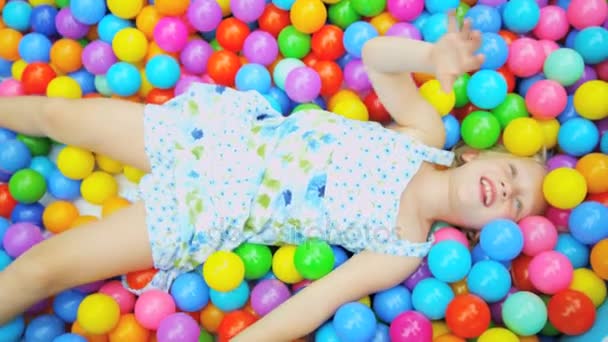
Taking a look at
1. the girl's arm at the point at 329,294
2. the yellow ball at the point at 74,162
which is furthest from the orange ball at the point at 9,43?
the girl's arm at the point at 329,294

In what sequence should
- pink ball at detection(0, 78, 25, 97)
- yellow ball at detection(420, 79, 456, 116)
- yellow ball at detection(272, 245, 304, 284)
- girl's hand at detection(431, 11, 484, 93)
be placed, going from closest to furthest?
girl's hand at detection(431, 11, 484, 93) < yellow ball at detection(272, 245, 304, 284) < yellow ball at detection(420, 79, 456, 116) < pink ball at detection(0, 78, 25, 97)

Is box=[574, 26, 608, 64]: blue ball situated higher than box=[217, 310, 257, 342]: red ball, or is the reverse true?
box=[574, 26, 608, 64]: blue ball

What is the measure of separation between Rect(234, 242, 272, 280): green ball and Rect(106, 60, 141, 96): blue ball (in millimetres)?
432

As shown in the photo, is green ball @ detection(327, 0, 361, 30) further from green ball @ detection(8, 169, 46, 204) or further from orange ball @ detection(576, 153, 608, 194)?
green ball @ detection(8, 169, 46, 204)

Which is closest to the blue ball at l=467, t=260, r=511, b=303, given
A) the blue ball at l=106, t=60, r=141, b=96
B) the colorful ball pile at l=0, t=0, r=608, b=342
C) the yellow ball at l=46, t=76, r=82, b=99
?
the colorful ball pile at l=0, t=0, r=608, b=342

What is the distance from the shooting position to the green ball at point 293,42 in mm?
1557

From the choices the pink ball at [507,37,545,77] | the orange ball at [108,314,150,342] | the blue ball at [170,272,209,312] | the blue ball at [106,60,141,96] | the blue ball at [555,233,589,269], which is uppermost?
the pink ball at [507,37,545,77]

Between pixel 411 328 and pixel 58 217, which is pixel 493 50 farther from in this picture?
pixel 58 217

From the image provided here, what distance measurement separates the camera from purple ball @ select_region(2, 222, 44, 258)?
1.40m

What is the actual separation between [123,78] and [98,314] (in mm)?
501

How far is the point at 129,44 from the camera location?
1531 millimetres

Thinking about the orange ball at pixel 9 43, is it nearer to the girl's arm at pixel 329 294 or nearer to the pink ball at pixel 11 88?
the pink ball at pixel 11 88

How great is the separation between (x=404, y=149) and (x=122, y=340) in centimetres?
63

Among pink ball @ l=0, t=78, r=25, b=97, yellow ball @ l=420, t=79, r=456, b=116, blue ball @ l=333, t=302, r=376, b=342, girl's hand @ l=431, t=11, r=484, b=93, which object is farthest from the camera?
pink ball @ l=0, t=78, r=25, b=97
